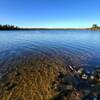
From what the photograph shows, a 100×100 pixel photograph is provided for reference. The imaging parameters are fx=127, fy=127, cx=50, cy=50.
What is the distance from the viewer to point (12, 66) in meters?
15.6

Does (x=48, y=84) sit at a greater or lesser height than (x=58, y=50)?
lesser

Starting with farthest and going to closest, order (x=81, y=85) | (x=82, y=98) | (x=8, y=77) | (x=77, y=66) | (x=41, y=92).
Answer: (x=77, y=66) < (x=8, y=77) < (x=81, y=85) < (x=41, y=92) < (x=82, y=98)

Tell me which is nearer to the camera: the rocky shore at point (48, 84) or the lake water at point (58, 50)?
the rocky shore at point (48, 84)

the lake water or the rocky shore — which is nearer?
the rocky shore

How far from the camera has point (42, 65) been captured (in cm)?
→ 1648

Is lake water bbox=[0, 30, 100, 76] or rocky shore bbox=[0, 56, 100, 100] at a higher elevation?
lake water bbox=[0, 30, 100, 76]

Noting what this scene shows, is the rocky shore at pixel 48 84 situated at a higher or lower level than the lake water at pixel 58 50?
lower

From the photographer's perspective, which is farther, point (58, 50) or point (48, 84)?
point (58, 50)

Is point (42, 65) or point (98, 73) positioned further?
point (42, 65)

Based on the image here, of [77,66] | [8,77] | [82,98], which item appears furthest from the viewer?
[77,66]

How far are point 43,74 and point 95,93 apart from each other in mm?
5703

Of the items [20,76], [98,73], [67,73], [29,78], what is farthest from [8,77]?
[98,73]

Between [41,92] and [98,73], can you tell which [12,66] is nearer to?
[41,92]

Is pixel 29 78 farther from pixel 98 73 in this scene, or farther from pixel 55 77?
pixel 98 73
